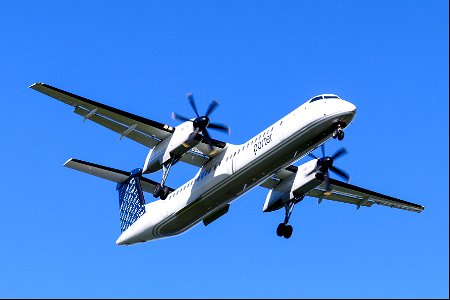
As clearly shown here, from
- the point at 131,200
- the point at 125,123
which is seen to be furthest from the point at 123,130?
the point at 131,200

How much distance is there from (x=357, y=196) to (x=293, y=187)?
13.2 feet

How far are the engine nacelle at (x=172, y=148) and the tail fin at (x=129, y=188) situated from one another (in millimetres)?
2259

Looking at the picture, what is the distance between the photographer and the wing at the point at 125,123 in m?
29.1

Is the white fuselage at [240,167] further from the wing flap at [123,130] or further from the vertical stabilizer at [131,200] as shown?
the wing flap at [123,130]

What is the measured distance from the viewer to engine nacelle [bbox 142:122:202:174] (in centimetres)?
2941

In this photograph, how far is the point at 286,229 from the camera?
32969 millimetres

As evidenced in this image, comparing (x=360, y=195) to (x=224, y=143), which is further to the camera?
(x=360, y=195)

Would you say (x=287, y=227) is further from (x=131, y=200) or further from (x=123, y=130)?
(x=123, y=130)

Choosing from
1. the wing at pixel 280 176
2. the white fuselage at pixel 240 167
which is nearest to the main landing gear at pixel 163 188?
the white fuselage at pixel 240 167

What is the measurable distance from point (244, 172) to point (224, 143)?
2.15 meters

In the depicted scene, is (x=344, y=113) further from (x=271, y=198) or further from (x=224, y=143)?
(x=271, y=198)

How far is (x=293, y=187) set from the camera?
32.8 metres

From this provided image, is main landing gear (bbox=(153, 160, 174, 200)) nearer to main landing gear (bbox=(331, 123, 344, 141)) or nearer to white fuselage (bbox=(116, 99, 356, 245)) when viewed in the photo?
white fuselage (bbox=(116, 99, 356, 245))

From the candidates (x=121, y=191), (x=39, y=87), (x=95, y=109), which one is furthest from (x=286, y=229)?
(x=39, y=87)
